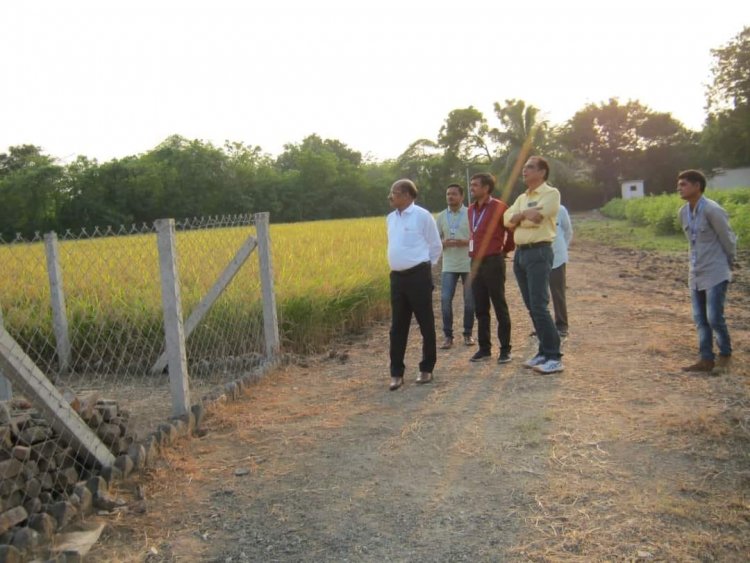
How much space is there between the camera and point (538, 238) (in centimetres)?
509

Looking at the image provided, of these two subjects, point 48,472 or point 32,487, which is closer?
point 32,487

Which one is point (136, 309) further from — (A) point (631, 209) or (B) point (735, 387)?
(A) point (631, 209)

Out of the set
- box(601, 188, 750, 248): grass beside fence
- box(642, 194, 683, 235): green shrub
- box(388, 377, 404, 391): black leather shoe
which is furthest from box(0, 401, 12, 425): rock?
box(642, 194, 683, 235): green shrub

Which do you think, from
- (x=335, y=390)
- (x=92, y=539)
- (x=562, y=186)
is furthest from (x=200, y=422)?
(x=562, y=186)

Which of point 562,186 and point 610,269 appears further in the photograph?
point 562,186

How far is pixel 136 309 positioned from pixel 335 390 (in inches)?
93.4

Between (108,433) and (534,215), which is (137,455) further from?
(534,215)

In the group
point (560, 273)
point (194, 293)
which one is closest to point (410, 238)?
point (560, 273)

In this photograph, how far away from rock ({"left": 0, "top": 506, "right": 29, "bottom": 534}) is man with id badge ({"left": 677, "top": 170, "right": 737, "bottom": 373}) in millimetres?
4550

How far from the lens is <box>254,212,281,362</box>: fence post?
6.13 metres

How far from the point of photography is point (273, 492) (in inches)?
135

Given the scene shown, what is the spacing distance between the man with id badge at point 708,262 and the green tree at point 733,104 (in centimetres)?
4459

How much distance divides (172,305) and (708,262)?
3.85 m

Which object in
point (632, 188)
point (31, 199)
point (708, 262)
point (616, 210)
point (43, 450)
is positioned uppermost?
point (31, 199)
